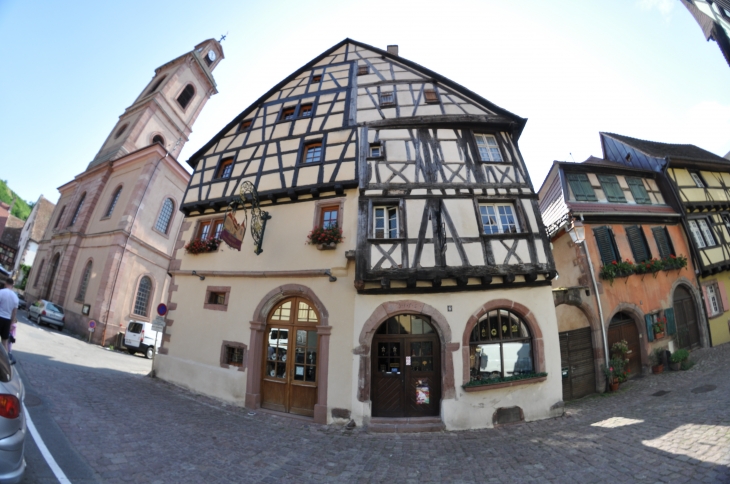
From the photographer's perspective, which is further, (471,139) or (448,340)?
(471,139)

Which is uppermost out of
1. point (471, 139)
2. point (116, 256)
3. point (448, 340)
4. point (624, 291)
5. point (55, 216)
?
point (55, 216)

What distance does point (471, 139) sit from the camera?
9.94m

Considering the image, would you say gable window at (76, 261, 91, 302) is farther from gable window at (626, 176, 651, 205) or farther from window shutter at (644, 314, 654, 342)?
gable window at (626, 176, 651, 205)

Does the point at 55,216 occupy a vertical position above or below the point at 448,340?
above

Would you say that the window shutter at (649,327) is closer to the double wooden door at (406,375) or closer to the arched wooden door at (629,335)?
the arched wooden door at (629,335)

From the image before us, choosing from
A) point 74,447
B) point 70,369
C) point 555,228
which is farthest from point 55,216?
point 555,228

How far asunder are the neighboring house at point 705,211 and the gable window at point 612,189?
2.82 metres

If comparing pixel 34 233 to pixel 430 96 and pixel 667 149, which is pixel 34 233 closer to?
pixel 430 96

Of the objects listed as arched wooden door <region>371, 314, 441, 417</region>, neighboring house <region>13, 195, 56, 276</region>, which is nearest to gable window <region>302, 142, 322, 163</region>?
arched wooden door <region>371, 314, 441, 417</region>

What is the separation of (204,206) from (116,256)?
1120 cm

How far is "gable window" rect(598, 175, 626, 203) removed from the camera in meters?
12.9

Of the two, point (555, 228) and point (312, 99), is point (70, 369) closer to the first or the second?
point (312, 99)

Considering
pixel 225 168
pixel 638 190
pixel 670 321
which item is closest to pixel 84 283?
pixel 225 168

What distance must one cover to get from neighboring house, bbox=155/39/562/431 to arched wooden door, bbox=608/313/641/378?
4597 mm
